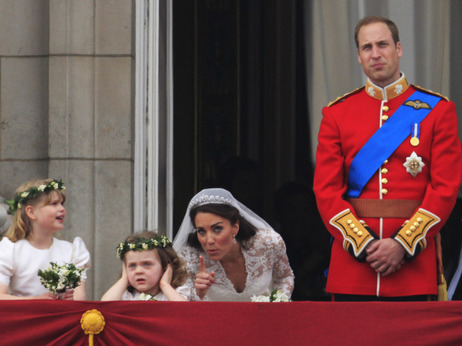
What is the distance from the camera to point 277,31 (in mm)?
6625

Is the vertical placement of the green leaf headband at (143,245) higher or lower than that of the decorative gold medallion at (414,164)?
lower

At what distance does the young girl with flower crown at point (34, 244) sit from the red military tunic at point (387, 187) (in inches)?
54.7

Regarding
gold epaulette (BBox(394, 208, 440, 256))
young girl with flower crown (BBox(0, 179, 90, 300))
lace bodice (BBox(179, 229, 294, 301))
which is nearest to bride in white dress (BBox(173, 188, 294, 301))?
lace bodice (BBox(179, 229, 294, 301))

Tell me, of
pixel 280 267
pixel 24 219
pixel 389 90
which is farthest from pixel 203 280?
pixel 389 90

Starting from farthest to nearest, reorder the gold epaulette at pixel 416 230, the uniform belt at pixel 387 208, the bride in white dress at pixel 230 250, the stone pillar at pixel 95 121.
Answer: the stone pillar at pixel 95 121 → the bride in white dress at pixel 230 250 → the uniform belt at pixel 387 208 → the gold epaulette at pixel 416 230

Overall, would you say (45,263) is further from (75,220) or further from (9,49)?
(9,49)

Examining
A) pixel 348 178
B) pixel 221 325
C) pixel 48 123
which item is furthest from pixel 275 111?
pixel 221 325

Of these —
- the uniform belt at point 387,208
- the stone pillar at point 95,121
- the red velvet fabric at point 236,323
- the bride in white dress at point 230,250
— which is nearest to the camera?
the red velvet fabric at point 236,323

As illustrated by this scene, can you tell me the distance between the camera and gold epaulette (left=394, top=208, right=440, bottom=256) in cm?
449

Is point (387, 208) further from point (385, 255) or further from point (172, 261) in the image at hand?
point (172, 261)

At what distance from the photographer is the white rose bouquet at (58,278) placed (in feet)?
15.5

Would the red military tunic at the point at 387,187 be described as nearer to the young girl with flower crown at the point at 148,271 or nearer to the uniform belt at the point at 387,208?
the uniform belt at the point at 387,208

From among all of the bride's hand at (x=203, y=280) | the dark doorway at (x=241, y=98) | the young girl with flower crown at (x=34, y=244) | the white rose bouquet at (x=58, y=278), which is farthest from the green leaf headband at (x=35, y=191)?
the dark doorway at (x=241, y=98)

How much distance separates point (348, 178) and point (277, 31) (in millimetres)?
2099
